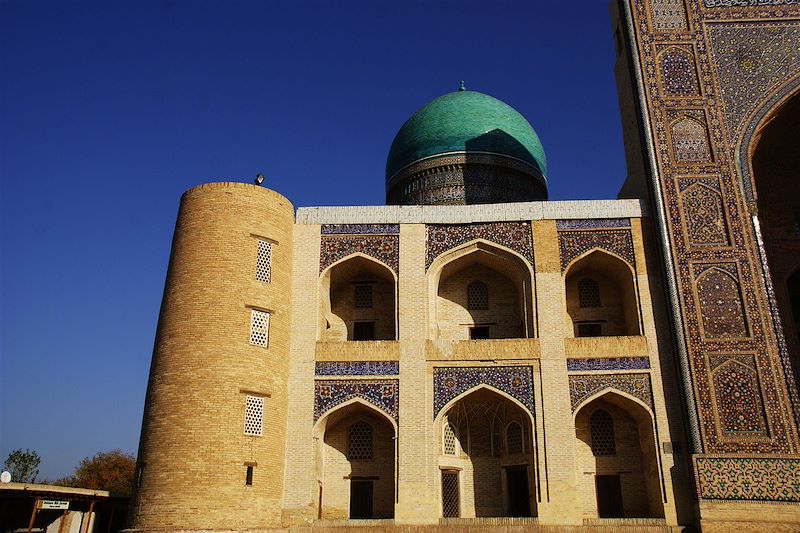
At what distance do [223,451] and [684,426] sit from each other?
5.68 m

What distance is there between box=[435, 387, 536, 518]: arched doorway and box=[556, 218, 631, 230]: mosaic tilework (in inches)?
104

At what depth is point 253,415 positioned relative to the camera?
923 centimetres

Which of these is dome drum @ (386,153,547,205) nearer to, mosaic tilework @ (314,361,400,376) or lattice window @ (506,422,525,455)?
mosaic tilework @ (314,361,400,376)

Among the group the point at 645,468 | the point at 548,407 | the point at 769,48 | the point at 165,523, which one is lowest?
the point at 165,523

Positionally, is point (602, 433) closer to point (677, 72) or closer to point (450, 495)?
point (450, 495)

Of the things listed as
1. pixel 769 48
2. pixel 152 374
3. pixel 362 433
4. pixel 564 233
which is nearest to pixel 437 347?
pixel 362 433

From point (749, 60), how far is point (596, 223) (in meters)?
3.51

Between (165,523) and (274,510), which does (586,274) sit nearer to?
(274,510)

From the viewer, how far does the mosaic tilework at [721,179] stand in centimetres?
903

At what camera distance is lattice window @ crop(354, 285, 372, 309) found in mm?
11148

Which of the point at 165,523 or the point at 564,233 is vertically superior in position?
the point at 564,233

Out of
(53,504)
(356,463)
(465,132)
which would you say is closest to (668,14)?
(465,132)

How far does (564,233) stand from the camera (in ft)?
34.4

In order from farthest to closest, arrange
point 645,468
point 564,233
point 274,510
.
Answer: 1. point 564,233
2. point 645,468
3. point 274,510
